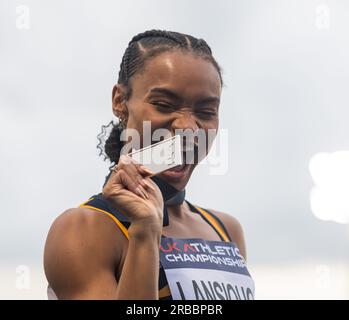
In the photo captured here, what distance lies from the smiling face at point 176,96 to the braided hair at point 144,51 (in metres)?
0.06

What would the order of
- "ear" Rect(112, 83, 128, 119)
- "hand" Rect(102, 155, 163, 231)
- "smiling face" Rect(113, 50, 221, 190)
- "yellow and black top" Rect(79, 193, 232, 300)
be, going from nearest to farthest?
"hand" Rect(102, 155, 163, 231) < "yellow and black top" Rect(79, 193, 232, 300) < "smiling face" Rect(113, 50, 221, 190) < "ear" Rect(112, 83, 128, 119)

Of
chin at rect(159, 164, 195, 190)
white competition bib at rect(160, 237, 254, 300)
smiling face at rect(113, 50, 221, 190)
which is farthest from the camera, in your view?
chin at rect(159, 164, 195, 190)

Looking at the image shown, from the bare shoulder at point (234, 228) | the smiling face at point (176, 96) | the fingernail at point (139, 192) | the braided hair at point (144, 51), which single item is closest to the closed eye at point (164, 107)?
the smiling face at point (176, 96)

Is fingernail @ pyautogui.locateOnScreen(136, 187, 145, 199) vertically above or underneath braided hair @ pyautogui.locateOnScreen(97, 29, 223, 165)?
underneath

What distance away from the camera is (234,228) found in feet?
16.0

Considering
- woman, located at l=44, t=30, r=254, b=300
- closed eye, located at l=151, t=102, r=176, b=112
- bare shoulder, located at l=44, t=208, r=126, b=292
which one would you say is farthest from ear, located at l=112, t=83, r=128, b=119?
bare shoulder, located at l=44, t=208, r=126, b=292

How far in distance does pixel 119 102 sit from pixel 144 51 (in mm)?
350

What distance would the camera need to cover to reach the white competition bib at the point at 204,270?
3.72 metres

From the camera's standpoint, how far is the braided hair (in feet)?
13.4

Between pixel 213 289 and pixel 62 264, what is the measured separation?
0.90 metres

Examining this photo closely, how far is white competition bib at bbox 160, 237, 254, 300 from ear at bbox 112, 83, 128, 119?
834mm

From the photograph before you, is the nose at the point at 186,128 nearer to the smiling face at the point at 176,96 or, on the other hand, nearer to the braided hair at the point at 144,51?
the smiling face at the point at 176,96

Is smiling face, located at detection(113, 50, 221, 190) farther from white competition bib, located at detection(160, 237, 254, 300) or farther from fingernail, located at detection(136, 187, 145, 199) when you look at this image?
fingernail, located at detection(136, 187, 145, 199)
